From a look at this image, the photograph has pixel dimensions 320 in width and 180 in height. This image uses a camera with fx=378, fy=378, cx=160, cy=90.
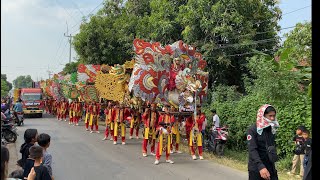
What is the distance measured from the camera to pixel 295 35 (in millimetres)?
11383

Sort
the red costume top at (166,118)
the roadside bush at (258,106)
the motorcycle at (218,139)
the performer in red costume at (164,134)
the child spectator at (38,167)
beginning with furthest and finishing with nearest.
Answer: the motorcycle at (218,139)
the red costume top at (166,118)
the performer in red costume at (164,134)
the roadside bush at (258,106)
the child spectator at (38,167)

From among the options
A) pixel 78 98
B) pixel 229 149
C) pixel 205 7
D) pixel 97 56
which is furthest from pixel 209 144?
pixel 97 56

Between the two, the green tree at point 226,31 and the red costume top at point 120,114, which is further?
the green tree at point 226,31

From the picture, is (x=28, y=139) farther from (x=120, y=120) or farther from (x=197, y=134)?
(x=120, y=120)

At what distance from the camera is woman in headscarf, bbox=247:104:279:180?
4.80m

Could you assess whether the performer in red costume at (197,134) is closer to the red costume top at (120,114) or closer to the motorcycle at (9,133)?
the red costume top at (120,114)

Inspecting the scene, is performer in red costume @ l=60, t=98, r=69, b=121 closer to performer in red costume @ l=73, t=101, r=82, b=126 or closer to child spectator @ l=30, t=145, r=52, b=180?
performer in red costume @ l=73, t=101, r=82, b=126

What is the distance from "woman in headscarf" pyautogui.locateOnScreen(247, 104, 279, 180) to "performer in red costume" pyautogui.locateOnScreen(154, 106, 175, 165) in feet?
17.8

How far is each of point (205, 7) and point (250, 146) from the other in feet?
37.6

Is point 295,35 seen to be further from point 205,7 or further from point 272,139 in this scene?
point 272,139

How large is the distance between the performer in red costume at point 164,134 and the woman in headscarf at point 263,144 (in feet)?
17.8

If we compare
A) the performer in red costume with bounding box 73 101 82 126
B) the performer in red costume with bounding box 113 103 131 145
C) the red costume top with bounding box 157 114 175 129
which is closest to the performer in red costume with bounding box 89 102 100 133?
the performer in red costume with bounding box 113 103 131 145

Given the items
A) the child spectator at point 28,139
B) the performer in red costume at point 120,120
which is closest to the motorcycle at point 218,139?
the performer in red costume at point 120,120

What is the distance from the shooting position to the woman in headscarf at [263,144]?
4.80 metres
